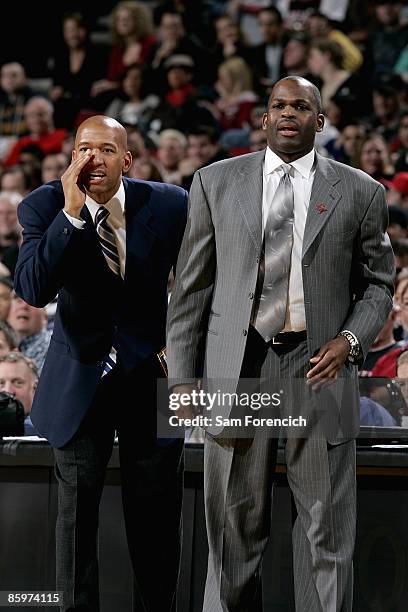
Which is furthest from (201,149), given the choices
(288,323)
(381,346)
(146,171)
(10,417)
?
(288,323)

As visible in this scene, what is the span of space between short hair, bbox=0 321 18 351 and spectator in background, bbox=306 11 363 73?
515 cm

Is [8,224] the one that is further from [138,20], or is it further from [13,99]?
[138,20]

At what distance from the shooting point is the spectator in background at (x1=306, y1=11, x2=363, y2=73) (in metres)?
9.52

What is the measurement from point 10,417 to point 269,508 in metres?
1.10

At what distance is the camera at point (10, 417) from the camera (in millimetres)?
3721

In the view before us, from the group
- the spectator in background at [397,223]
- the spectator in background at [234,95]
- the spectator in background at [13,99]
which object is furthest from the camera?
the spectator in background at [13,99]

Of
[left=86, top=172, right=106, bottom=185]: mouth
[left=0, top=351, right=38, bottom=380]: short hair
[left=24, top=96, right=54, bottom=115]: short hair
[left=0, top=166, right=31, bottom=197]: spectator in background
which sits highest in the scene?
[left=24, top=96, right=54, bottom=115]: short hair

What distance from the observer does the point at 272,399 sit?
2.97 metres

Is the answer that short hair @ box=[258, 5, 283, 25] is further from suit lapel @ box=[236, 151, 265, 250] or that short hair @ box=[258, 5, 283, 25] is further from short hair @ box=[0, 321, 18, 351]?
suit lapel @ box=[236, 151, 265, 250]

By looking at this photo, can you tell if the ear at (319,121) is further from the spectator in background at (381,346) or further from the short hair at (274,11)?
the short hair at (274,11)

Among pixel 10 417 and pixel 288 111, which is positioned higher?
pixel 288 111

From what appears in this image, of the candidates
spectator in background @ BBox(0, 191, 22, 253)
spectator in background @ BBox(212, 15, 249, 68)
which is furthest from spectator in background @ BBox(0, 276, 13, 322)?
spectator in background @ BBox(212, 15, 249, 68)

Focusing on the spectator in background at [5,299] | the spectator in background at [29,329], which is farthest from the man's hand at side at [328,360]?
the spectator in background at [5,299]

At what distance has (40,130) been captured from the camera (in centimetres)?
953
